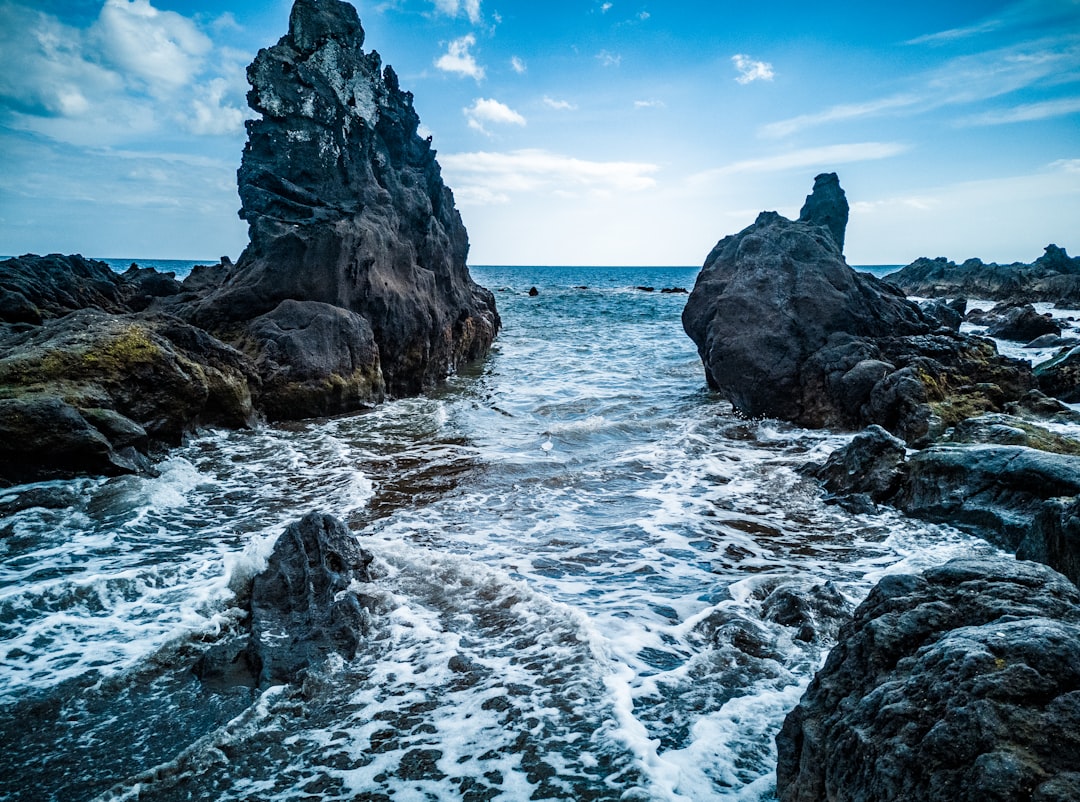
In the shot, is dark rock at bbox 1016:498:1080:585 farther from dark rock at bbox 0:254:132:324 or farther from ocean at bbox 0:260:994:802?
dark rock at bbox 0:254:132:324

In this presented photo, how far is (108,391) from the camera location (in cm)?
1011

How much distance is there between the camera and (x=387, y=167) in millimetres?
21219

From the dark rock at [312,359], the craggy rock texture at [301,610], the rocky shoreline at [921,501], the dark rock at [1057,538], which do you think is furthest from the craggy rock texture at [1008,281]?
the craggy rock texture at [301,610]

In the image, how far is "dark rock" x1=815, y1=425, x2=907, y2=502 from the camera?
898cm

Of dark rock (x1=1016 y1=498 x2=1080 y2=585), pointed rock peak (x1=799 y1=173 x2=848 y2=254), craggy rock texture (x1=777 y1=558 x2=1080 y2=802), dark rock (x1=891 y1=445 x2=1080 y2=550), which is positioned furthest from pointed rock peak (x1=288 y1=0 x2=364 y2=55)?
pointed rock peak (x1=799 y1=173 x2=848 y2=254)

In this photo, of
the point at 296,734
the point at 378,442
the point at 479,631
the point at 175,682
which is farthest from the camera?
the point at 378,442

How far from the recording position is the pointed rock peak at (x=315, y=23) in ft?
58.9

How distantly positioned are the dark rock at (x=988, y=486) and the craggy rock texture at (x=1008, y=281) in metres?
42.1

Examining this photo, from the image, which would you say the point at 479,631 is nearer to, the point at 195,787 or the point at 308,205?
the point at 195,787

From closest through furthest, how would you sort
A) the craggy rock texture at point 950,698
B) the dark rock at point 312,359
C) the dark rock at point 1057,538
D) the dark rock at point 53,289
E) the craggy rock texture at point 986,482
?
the craggy rock texture at point 950,698 → the dark rock at point 1057,538 → the craggy rock texture at point 986,482 → the dark rock at point 312,359 → the dark rock at point 53,289

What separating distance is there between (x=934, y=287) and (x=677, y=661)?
66.4m

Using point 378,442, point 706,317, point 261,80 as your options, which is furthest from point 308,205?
point 706,317

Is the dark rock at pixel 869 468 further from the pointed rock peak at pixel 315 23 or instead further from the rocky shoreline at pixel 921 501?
the pointed rock peak at pixel 315 23

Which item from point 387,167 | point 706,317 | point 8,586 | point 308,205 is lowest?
point 8,586
